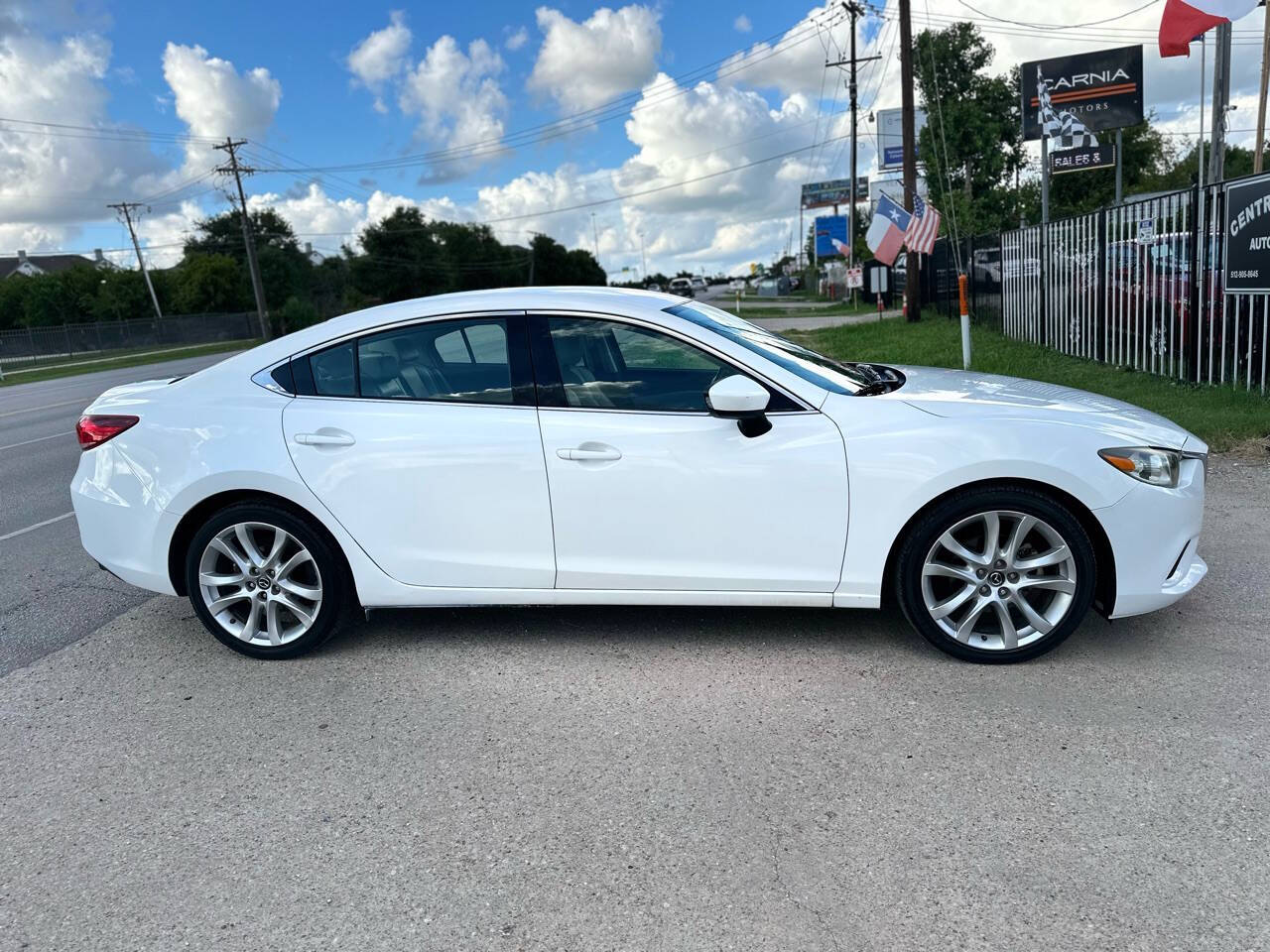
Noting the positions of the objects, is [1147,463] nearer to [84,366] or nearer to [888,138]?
[84,366]

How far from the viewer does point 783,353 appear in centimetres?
444

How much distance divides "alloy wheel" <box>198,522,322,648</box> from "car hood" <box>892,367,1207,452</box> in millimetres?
2728

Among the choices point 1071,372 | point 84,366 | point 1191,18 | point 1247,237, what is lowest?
point 1071,372

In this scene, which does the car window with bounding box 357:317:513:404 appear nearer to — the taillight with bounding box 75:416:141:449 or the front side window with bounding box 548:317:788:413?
the front side window with bounding box 548:317:788:413

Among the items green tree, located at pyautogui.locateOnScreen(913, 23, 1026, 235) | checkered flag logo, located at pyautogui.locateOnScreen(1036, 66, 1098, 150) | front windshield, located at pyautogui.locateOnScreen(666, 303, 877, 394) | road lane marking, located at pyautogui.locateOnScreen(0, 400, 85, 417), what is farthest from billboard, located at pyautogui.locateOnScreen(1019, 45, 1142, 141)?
green tree, located at pyautogui.locateOnScreen(913, 23, 1026, 235)

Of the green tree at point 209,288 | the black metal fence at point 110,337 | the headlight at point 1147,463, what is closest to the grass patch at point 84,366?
the black metal fence at point 110,337

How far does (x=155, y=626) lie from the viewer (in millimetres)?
4992

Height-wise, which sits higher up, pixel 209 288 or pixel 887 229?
pixel 209 288

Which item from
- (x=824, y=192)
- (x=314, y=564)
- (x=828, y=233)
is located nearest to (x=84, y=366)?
(x=314, y=564)

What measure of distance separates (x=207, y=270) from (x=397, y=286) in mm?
25134

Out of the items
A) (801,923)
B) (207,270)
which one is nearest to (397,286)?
(207,270)

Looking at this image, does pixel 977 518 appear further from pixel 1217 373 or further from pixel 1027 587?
pixel 1217 373

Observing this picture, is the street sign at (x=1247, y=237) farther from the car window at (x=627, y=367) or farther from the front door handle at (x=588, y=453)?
the front door handle at (x=588, y=453)

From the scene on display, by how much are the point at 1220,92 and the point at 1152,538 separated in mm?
9817
